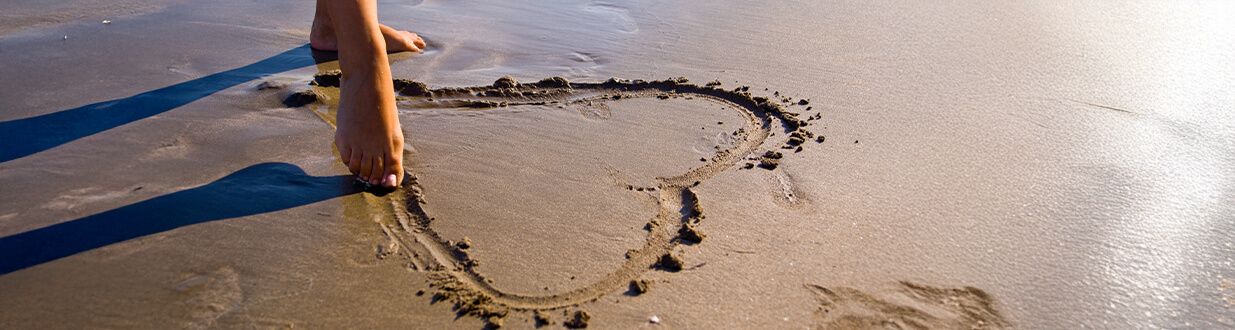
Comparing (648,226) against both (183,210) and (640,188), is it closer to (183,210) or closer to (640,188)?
(640,188)

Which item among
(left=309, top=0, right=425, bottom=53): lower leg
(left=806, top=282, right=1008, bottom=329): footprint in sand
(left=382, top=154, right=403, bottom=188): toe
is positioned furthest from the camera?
(left=309, top=0, right=425, bottom=53): lower leg

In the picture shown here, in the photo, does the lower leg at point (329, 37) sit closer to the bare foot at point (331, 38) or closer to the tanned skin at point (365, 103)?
the bare foot at point (331, 38)

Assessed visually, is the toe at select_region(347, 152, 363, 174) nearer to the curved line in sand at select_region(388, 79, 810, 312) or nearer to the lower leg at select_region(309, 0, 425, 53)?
the curved line in sand at select_region(388, 79, 810, 312)

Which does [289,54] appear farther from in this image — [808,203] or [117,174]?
[808,203]

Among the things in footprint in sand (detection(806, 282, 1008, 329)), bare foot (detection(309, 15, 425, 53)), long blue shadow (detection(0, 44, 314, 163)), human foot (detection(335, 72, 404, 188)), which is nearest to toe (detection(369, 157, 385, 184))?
human foot (detection(335, 72, 404, 188))

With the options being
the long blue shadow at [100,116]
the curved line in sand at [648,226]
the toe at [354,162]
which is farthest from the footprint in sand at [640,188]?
the long blue shadow at [100,116]

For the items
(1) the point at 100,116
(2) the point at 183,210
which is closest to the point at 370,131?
(2) the point at 183,210
